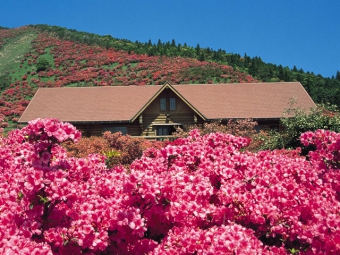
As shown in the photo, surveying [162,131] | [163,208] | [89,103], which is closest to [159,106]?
[162,131]

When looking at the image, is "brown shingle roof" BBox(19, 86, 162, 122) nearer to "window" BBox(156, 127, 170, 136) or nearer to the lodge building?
the lodge building

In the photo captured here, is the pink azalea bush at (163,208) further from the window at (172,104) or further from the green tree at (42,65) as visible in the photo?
the green tree at (42,65)

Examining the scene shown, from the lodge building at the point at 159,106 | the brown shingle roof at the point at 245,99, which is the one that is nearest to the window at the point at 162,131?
the lodge building at the point at 159,106

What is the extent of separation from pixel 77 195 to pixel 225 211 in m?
1.79

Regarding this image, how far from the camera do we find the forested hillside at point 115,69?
4959 cm

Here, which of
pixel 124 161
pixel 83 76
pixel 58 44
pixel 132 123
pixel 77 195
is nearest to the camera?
pixel 77 195

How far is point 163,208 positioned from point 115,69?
56.7 m

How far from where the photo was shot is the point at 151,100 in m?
23.5

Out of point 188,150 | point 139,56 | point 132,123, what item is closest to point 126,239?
point 188,150

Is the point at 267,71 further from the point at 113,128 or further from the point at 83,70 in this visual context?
the point at 113,128

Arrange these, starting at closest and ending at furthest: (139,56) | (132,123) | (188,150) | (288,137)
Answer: (188,150) < (288,137) < (132,123) < (139,56)

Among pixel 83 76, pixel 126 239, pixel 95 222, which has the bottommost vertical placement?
pixel 126 239

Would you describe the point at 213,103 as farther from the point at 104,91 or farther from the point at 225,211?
the point at 225,211

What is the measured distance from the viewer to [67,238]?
3.46 m
